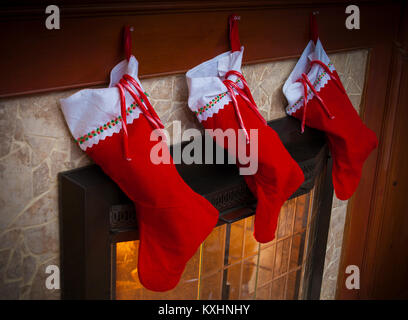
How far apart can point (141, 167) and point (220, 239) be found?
0.51 metres

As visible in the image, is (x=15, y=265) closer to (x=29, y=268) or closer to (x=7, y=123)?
(x=29, y=268)

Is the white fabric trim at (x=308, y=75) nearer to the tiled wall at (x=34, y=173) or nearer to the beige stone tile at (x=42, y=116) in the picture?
the tiled wall at (x=34, y=173)

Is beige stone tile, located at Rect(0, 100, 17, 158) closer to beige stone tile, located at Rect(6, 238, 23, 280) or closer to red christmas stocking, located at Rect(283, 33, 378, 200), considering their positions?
beige stone tile, located at Rect(6, 238, 23, 280)

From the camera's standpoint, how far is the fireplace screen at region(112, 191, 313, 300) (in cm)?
136

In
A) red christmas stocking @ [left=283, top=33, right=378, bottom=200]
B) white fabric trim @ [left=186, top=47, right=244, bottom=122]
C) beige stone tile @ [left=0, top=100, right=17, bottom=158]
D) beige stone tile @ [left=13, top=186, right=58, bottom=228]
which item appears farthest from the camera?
red christmas stocking @ [left=283, top=33, right=378, bottom=200]

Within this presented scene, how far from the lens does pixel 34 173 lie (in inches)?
44.3

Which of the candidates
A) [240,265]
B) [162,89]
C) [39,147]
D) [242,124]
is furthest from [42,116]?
[240,265]

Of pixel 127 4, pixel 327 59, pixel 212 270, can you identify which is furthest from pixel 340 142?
pixel 127 4

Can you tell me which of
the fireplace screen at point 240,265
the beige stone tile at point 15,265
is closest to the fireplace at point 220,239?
the fireplace screen at point 240,265

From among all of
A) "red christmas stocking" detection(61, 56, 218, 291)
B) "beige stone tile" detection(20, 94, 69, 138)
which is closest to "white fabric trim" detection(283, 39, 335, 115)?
"red christmas stocking" detection(61, 56, 218, 291)

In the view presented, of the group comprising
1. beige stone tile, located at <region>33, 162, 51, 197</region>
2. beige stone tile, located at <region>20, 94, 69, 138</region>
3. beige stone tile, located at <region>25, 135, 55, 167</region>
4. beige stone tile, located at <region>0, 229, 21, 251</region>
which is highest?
beige stone tile, located at <region>20, 94, 69, 138</region>

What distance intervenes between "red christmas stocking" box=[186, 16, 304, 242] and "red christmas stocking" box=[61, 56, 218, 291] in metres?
0.19

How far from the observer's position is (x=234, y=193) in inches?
53.7
